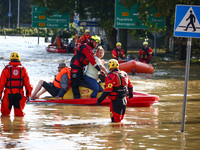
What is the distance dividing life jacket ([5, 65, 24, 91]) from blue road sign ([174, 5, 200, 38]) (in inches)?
131

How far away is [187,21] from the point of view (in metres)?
8.75

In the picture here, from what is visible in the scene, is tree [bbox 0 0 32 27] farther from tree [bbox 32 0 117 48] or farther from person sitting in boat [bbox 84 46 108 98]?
person sitting in boat [bbox 84 46 108 98]

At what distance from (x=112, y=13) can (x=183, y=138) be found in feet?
102

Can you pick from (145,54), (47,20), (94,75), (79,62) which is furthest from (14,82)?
(47,20)

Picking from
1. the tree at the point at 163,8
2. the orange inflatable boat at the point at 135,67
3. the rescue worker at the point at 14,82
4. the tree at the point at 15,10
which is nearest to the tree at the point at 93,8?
the tree at the point at 163,8

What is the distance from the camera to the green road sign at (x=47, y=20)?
51.0m

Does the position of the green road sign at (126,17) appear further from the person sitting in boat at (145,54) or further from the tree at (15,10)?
the tree at (15,10)

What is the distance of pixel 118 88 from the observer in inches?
386

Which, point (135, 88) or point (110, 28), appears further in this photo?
point (110, 28)

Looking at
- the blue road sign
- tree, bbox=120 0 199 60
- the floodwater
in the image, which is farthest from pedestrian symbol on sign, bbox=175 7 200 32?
tree, bbox=120 0 199 60

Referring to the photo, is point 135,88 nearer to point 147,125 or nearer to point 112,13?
point 147,125

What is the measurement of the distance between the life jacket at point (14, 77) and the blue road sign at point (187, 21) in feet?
10.9

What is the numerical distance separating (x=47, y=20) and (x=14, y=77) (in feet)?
136

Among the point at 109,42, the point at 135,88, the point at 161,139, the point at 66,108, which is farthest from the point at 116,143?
the point at 109,42
